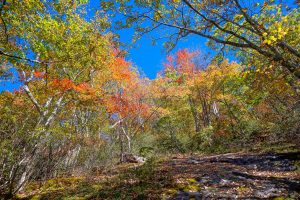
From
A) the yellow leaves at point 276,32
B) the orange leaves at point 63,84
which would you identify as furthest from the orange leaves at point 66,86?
the yellow leaves at point 276,32

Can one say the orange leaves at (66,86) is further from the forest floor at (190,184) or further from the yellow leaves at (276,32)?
the yellow leaves at (276,32)

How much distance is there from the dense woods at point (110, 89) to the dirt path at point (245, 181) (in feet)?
4.13

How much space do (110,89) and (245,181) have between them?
12592 mm

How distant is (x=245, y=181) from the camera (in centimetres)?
729

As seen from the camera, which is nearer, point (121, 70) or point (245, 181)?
point (245, 181)

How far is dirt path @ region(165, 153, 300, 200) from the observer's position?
6141mm

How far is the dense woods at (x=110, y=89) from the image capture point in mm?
6234

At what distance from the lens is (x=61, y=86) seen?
12.4 meters

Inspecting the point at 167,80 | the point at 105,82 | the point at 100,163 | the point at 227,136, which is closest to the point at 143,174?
the point at 100,163

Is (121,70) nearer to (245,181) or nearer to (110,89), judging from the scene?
(110,89)

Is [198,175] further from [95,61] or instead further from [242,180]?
[95,61]

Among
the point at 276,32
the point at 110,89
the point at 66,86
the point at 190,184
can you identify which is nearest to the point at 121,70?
the point at 110,89

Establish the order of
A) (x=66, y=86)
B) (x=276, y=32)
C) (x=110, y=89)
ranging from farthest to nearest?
(x=110, y=89)
(x=66, y=86)
(x=276, y=32)

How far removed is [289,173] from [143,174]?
4549mm
